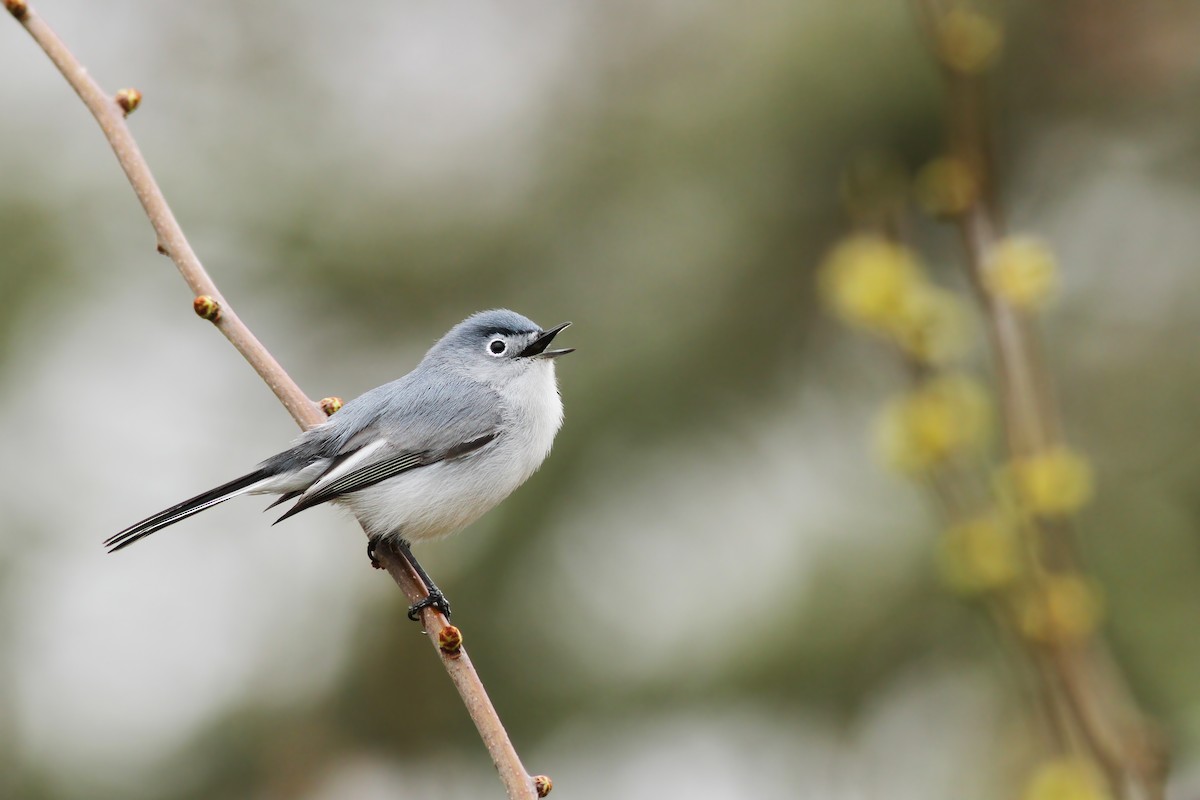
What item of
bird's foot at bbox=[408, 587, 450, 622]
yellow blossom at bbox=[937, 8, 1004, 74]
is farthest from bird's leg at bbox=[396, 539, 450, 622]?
yellow blossom at bbox=[937, 8, 1004, 74]

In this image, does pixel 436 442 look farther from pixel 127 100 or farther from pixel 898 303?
pixel 898 303

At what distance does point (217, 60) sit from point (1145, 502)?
4.09 meters

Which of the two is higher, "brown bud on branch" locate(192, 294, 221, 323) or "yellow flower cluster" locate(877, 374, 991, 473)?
"brown bud on branch" locate(192, 294, 221, 323)

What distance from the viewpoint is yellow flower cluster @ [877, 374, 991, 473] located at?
67.8 inches

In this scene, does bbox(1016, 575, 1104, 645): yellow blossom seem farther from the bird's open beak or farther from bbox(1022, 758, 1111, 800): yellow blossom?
the bird's open beak

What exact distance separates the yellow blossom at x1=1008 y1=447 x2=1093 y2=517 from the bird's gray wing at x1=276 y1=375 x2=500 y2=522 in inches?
48.2

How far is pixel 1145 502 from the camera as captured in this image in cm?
394

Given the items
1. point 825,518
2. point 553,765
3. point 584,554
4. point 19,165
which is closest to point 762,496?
point 825,518

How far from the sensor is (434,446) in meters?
2.53

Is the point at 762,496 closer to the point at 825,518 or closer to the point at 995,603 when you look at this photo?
the point at 825,518

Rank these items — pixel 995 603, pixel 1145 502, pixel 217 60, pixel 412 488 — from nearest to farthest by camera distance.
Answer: pixel 995 603, pixel 412 488, pixel 1145 502, pixel 217 60

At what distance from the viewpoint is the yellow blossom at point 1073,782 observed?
1619 mm

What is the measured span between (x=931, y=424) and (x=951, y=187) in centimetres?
36

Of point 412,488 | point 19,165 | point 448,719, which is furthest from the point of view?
point 19,165
